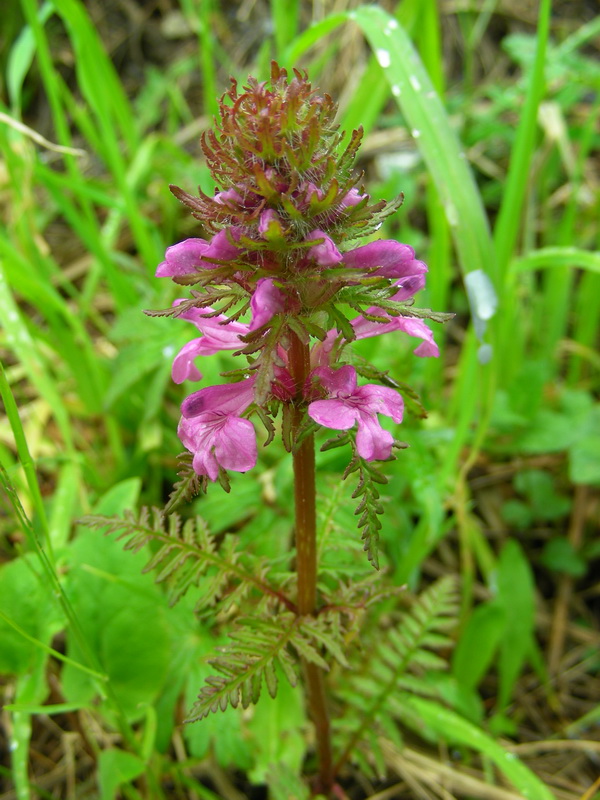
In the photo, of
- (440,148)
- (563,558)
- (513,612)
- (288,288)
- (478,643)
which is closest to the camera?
(288,288)

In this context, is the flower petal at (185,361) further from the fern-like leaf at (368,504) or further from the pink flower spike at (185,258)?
the fern-like leaf at (368,504)

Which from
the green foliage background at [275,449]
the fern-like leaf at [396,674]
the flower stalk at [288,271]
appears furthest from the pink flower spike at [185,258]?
the fern-like leaf at [396,674]

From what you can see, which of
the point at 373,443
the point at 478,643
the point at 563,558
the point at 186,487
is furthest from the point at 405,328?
the point at 563,558

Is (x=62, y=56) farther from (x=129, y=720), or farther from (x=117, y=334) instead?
(x=129, y=720)

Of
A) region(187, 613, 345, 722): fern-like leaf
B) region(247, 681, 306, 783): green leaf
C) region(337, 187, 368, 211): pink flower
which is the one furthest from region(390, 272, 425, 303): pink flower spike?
region(247, 681, 306, 783): green leaf

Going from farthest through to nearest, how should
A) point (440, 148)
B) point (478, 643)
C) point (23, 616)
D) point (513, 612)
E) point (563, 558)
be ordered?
1. point (563, 558)
2. point (513, 612)
3. point (478, 643)
4. point (440, 148)
5. point (23, 616)

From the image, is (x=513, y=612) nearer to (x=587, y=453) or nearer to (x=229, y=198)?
(x=587, y=453)

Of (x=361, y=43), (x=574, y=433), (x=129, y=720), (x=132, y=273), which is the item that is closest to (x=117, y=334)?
(x=132, y=273)
